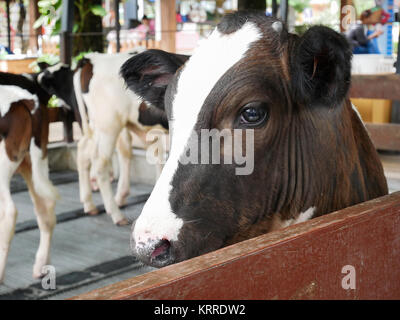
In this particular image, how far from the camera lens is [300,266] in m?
1.17

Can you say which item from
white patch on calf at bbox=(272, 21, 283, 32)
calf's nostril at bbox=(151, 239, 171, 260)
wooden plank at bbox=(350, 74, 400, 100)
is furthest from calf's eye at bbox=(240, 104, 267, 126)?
wooden plank at bbox=(350, 74, 400, 100)

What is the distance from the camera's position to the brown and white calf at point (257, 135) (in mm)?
1459

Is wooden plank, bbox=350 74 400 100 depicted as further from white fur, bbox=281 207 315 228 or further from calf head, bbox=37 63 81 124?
white fur, bbox=281 207 315 228

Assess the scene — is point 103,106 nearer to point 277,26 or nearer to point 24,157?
point 24,157

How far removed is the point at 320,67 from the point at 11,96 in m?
2.76

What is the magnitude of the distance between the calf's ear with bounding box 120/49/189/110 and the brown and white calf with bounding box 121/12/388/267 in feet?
0.91

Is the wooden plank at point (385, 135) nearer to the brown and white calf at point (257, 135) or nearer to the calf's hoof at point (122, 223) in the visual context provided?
the calf's hoof at point (122, 223)

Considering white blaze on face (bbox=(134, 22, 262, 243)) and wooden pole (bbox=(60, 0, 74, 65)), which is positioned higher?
wooden pole (bbox=(60, 0, 74, 65))

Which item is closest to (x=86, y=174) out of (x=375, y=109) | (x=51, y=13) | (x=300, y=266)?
(x=51, y=13)

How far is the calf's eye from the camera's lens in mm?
1537

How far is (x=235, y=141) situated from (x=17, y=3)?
1188 centimetres

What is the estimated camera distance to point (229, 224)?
5.04ft
